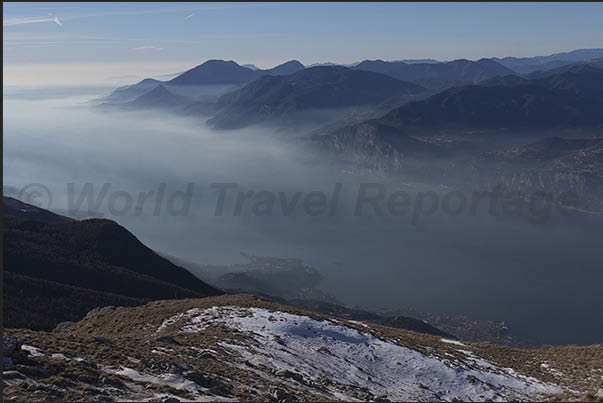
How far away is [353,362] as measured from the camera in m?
23.6

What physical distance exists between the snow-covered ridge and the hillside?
33.4m

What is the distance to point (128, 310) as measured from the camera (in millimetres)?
33312

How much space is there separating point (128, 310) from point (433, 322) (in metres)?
148

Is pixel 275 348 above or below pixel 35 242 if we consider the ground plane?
above

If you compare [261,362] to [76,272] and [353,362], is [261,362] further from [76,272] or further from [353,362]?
[76,272]

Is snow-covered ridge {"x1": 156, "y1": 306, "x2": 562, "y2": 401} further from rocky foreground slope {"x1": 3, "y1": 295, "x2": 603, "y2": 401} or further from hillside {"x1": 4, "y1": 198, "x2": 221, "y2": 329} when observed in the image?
hillside {"x1": 4, "y1": 198, "x2": 221, "y2": 329}

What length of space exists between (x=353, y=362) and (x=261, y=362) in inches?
218

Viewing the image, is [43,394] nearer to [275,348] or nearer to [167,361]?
[167,361]

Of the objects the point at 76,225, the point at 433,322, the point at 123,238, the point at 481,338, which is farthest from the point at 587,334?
the point at 76,225

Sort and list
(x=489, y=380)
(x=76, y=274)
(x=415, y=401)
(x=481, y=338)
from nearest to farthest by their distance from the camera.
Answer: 1. (x=415, y=401)
2. (x=489, y=380)
3. (x=76, y=274)
4. (x=481, y=338)

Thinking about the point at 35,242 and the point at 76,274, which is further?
the point at 35,242

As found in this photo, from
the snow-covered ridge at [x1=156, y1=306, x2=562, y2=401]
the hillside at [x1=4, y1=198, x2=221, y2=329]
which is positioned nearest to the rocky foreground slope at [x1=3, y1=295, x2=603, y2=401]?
the snow-covered ridge at [x1=156, y1=306, x2=562, y2=401]

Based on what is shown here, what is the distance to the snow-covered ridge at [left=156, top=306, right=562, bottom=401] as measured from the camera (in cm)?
2088

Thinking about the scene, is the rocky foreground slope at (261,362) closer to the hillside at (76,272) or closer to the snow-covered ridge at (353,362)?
the snow-covered ridge at (353,362)
